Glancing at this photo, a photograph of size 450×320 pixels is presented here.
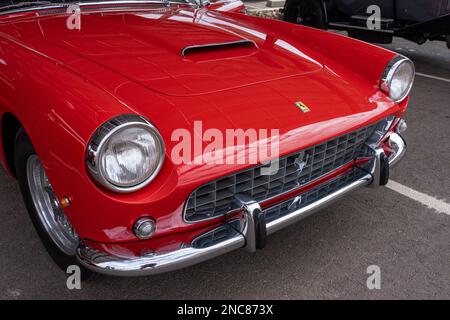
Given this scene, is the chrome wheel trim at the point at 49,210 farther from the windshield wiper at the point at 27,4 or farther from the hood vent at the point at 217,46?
the windshield wiper at the point at 27,4

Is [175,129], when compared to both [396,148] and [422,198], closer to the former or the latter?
[396,148]

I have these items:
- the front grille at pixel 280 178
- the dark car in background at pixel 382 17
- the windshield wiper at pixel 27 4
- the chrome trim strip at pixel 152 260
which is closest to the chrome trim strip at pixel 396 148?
the front grille at pixel 280 178

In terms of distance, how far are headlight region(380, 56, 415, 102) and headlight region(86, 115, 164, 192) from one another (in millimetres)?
1392

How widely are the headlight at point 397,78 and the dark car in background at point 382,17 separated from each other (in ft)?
11.0

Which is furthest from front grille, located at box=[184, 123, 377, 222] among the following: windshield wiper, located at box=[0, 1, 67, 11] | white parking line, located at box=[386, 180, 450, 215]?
windshield wiper, located at box=[0, 1, 67, 11]

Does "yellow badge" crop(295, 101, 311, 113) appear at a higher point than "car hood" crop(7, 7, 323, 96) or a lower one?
lower

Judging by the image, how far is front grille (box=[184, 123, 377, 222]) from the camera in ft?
5.81

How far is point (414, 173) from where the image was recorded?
3.20 metres

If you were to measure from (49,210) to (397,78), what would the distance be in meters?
1.97

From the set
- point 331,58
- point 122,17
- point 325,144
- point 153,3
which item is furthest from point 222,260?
point 153,3

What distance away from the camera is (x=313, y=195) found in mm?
2115

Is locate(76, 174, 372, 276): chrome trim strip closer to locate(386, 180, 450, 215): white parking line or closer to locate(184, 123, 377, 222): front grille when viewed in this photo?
locate(184, 123, 377, 222): front grille

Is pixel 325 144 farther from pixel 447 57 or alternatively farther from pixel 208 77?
pixel 447 57

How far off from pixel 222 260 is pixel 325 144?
80 centimetres
